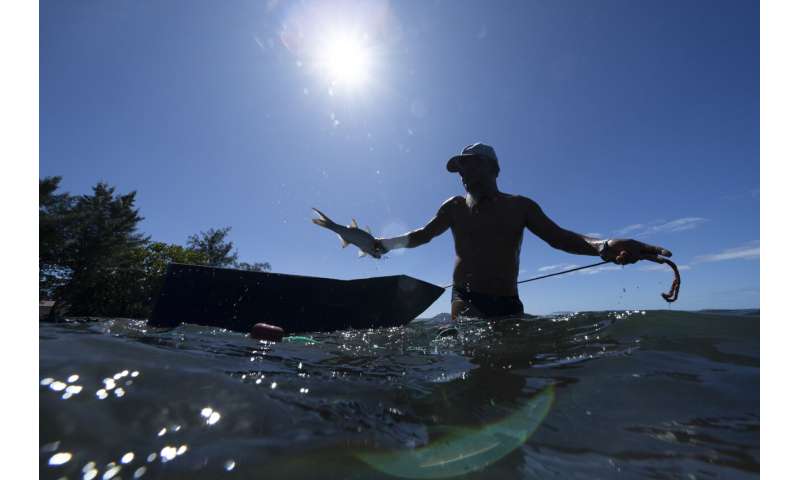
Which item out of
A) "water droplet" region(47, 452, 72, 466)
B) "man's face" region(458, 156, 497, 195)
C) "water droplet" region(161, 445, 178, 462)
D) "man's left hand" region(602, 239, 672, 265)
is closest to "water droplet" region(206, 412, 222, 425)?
"water droplet" region(161, 445, 178, 462)

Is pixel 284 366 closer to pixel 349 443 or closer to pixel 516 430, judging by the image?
pixel 349 443

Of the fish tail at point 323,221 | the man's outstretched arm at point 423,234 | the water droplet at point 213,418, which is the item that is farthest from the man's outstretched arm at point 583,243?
the water droplet at point 213,418

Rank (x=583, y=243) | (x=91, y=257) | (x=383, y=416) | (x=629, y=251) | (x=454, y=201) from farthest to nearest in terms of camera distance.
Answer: (x=91, y=257), (x=454, y=201), (x=583, y=243), (x=629, y=251), (x=383, y=416)

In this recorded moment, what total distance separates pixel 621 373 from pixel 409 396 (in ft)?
3.42

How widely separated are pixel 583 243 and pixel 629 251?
0.60 m

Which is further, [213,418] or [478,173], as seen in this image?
[478,173]

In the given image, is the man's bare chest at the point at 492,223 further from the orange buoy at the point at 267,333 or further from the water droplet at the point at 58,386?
the water droplet at the point at 58,386

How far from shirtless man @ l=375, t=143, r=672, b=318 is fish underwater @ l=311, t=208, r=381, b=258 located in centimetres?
123

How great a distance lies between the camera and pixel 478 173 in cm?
463

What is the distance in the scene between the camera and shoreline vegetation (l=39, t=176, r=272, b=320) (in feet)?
63.3

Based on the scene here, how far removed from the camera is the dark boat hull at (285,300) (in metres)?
3.98

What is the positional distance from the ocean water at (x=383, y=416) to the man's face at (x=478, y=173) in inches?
120

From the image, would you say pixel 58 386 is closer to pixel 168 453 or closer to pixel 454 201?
pixel 168 453

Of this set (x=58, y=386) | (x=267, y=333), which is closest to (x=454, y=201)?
(x=267, y=333)
